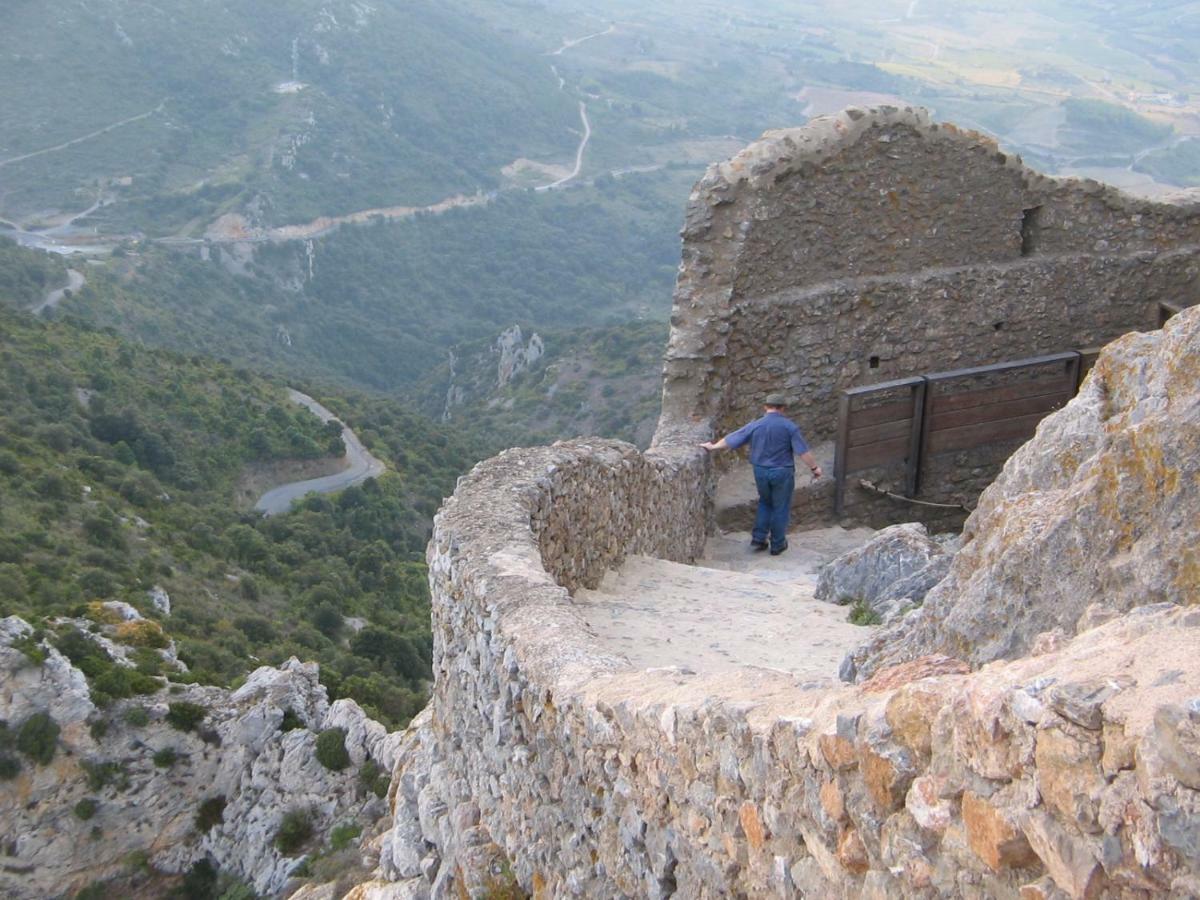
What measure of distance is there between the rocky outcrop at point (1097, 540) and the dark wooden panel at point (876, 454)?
4.83 m

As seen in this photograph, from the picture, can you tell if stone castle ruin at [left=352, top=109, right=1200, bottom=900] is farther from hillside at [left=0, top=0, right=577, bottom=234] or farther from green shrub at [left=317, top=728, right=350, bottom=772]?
hillside at [left=0, top=0, right=577, bottom=234]

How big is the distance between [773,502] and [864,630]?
302 centimetres

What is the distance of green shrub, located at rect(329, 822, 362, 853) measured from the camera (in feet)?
38.4

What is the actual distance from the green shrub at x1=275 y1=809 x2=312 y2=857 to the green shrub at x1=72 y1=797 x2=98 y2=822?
2355mm

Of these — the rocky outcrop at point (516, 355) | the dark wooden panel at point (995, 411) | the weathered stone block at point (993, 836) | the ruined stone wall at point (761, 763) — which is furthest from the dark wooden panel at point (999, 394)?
the rocky outcrop at point (516, 355)

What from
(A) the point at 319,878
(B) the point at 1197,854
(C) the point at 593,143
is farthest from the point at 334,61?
(B) the point at 1197,854

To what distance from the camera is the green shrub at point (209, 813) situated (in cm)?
1430

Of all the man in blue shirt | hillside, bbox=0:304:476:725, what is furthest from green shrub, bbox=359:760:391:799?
the man in blue shirt

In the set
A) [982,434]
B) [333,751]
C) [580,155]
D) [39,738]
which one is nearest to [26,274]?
[39,738]

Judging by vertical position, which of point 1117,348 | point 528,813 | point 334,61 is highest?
point 334,61

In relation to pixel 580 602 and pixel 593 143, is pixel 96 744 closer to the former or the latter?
pixel 580 602

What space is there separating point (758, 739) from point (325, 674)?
15.7 m

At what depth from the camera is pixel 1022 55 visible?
154375mm

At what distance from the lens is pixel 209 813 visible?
47.2ft
